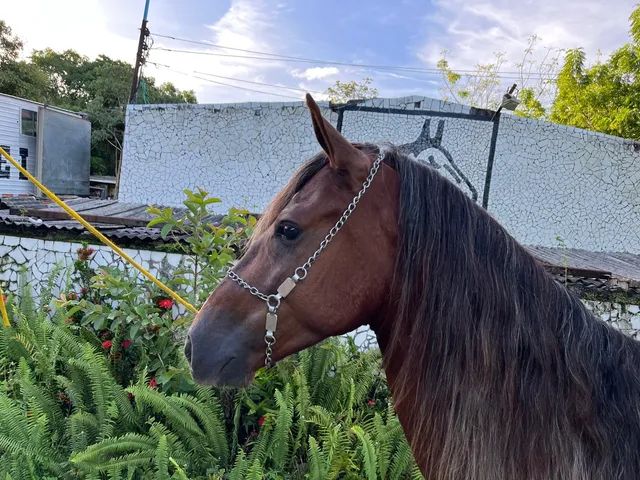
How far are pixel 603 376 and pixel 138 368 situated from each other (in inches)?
114

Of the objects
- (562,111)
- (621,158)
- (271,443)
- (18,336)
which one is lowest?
(271,443)

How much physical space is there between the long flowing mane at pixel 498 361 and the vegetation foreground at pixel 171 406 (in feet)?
4.93

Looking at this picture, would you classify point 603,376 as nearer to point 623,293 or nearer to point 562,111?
point 623,293

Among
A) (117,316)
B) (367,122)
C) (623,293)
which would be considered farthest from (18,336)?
(367,122)

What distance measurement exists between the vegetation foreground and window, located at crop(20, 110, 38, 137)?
38.8ft

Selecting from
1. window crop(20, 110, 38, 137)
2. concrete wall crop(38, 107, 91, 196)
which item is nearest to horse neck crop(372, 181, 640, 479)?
concrete wall crop(38, 107, 91, 196)

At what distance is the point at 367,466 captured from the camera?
244 cm

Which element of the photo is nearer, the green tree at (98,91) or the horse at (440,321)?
the horse at (440,321)

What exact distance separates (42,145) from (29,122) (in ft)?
2.59

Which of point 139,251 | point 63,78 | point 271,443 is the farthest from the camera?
point 63,78

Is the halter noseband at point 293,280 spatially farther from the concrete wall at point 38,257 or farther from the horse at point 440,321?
the concrete wall at point 38,257

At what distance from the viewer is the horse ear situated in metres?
1.09

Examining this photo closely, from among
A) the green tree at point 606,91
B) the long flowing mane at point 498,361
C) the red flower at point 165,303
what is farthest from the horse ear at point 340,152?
the green tree at point 606,91

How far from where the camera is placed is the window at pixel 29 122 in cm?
1275
